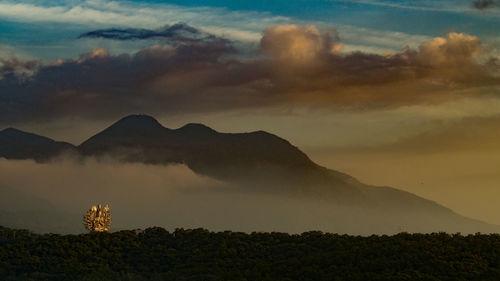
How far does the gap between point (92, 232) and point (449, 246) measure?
6630cm

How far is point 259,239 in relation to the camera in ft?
422

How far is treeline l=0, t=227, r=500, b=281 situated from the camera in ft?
343

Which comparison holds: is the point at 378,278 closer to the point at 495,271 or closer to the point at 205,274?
the point at 495,271

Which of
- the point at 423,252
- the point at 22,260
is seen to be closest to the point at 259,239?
the point at 423,252

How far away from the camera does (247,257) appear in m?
120

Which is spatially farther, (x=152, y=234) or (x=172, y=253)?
(x=152, y=234)

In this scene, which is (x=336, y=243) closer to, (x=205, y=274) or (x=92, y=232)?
(x=205, y=274)

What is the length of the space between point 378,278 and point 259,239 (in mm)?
32065

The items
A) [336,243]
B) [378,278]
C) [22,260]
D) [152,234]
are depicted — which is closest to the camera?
[378,278]

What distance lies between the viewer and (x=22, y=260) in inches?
Answer: 5025

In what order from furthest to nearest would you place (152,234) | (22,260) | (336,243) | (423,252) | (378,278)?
(152,234) → (22,260) → (336,243) → (423,252) → (378,278)

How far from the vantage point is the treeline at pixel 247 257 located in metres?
→ 104

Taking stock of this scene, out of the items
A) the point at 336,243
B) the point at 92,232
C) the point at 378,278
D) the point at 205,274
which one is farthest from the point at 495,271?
the point at 92,232

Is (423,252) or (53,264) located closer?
(423,252)
